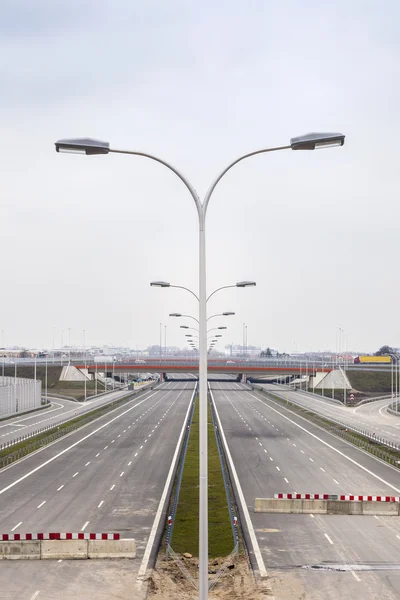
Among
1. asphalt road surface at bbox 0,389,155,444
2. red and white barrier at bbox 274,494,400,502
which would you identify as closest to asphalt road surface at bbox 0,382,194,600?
asphalt road surface at bbox 0,389,155,444

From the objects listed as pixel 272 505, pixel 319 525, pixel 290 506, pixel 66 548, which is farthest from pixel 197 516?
pixel 66 548

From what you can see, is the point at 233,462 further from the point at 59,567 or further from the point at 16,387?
the point at 16,387

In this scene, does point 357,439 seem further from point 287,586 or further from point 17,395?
point 17,395

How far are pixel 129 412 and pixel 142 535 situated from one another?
79.4 meters

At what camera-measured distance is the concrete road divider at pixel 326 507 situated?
140 feet

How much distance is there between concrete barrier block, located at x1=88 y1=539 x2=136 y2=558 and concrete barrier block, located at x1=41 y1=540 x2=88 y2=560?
307 mm

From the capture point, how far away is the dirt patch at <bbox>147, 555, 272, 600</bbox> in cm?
2816

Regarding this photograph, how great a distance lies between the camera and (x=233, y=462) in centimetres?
6275

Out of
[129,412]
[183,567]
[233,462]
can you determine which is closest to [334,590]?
[183,567]

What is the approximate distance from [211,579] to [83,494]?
781 inches

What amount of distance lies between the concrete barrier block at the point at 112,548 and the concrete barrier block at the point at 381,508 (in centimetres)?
1533

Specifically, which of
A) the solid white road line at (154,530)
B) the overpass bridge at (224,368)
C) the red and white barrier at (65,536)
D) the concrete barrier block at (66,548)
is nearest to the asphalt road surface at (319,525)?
the solid white road line at (154,530)

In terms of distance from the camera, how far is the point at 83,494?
48.5 metres

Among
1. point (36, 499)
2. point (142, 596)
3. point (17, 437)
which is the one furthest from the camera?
point (17, 437)
